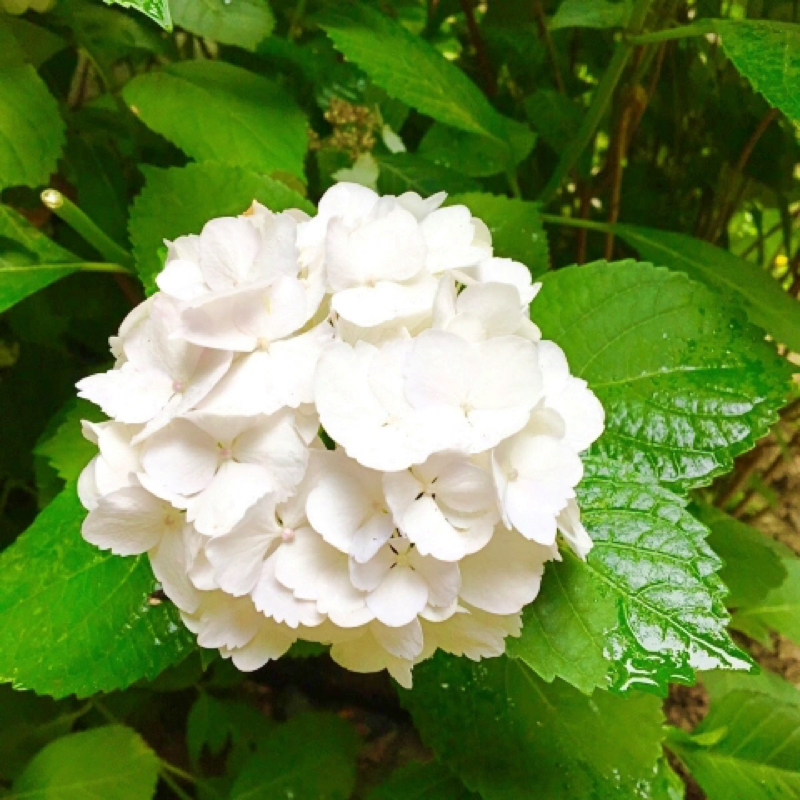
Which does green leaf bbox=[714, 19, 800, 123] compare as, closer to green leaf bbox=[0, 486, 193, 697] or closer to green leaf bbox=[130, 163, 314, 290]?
green leaf bbox=[130, 163, 314, 290]

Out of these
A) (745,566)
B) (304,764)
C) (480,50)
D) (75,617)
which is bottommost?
(304,764)

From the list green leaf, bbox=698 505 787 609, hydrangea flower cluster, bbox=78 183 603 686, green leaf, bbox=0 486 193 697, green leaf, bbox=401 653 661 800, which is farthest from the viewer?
green leaf, bbox=698 505 787 609

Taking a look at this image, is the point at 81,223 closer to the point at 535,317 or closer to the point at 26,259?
the point at 26,259

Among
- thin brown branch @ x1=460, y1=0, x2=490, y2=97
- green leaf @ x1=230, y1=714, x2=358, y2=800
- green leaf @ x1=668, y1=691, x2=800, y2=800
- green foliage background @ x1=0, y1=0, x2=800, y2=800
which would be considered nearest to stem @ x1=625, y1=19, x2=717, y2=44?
green foliage background @ x1=0, y1=0, x2=800, y2=800

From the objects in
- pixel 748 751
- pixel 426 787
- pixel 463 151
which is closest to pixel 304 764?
pixel 426 787

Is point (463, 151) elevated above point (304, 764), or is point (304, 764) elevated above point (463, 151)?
point (463, 151)

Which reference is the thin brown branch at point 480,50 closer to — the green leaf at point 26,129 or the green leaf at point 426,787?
the green leaf at point 26,129

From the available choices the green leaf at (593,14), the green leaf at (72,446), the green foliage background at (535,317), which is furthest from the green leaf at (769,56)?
the green leaf at (72,446)
